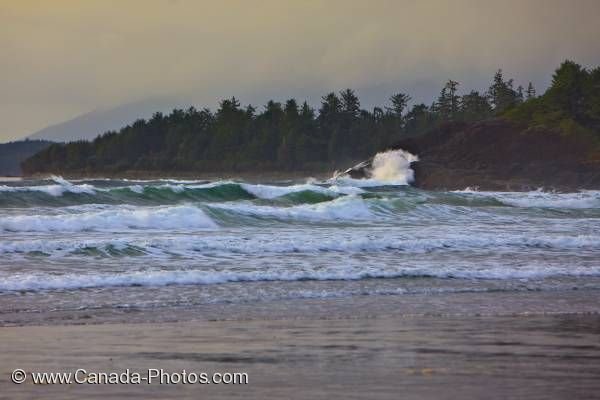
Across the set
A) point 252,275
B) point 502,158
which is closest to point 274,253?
point 252,275

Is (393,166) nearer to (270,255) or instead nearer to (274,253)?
(274,253)

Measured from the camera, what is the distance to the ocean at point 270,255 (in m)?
12.0

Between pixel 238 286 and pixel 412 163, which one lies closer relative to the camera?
pixel 238 286

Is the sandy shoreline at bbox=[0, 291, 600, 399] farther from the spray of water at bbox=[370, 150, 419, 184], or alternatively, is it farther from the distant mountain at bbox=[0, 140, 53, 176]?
the distant mountain at bbox=[0, 140, 53, 176]

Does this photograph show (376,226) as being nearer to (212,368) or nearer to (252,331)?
(252,331)

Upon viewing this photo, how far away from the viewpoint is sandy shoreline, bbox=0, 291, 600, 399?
6746mm

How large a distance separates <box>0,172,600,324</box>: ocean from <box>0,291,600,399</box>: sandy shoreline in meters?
0.98

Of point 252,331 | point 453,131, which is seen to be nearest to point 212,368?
point 252,331

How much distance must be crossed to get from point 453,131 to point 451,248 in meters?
42.2

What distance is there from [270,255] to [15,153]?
460 ft

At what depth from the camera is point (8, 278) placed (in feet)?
41.0

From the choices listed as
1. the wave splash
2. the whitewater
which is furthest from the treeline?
the whitewater

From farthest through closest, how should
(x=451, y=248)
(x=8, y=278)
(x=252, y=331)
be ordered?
(x=451, y=248) < (x=8, y=278) < (x=252, y=331)

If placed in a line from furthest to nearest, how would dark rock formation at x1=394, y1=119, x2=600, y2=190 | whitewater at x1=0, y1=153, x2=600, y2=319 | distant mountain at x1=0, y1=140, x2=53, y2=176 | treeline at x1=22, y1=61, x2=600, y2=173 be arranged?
1. distant mountain at x1=0, y1=140, x2=53, y2=176
2. treeline at x1=22, y1=61, x2=600, y2=173
3. dark rock formation at x1=394, y1=119, x2=600, y2=190
4. whitewater at x1=0, y1=153, x2=600, y2=319
